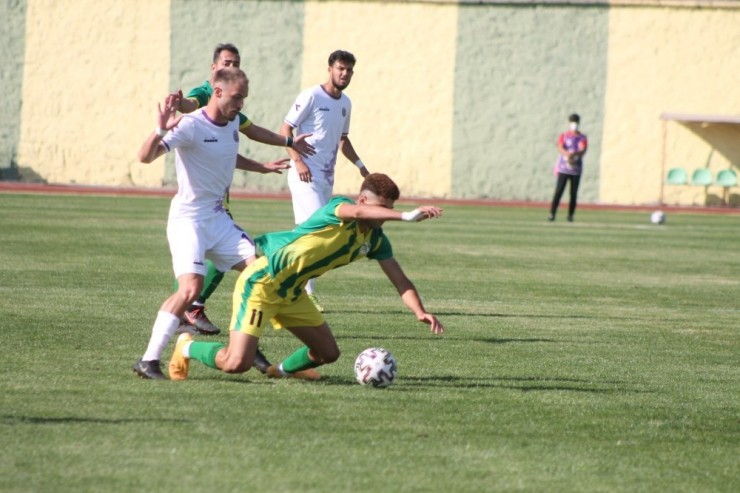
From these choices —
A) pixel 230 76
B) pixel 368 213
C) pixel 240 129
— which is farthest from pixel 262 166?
pixel 368 213

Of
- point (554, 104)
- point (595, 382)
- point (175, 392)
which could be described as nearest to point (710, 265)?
point (595, 382)

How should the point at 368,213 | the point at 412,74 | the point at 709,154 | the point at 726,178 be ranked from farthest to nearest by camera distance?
1. the point at 709,154
2. the point at 412,74
3. the point at 726,178
4. the point at 368,213

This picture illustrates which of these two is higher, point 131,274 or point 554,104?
point 554,104

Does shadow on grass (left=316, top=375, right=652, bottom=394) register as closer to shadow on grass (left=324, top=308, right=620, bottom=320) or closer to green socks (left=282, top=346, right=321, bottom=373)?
green socks (left=282, top=346, right=321, bottom=373)

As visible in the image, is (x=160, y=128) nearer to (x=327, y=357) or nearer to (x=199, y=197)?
(x=199, y=197)

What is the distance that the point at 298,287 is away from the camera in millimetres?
8047

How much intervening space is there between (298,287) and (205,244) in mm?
1166

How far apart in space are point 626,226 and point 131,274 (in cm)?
1398

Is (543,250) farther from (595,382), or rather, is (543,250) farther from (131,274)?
(595,382)

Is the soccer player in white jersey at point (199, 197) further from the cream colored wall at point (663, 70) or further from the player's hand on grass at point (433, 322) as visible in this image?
the cream colored wall at point (663, 70)

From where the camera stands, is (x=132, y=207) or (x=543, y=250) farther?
(x=132, y=207)

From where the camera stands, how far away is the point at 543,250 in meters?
19.7

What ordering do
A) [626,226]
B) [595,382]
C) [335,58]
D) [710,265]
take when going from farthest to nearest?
[626,226], [710,265], [335,58], [595,382]

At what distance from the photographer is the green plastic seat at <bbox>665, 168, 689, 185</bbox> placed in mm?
34406
